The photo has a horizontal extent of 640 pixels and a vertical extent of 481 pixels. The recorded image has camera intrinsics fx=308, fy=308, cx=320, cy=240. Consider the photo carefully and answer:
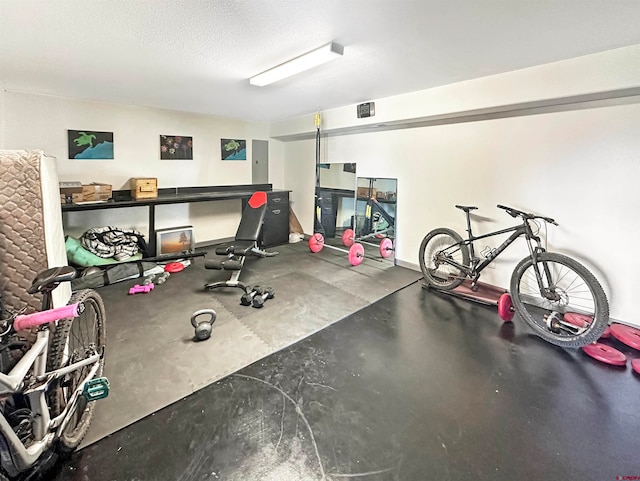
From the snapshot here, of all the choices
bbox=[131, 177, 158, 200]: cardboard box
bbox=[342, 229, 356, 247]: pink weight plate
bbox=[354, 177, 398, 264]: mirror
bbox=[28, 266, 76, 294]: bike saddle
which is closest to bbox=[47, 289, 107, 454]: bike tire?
bbox=[28, 266, 76, 294]: bike saddle

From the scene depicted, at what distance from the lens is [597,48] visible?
242 cm

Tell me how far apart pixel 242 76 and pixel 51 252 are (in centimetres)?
254

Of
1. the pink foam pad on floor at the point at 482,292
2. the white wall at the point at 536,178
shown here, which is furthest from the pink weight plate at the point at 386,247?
the pink foam pad on floor at the point at 482,292

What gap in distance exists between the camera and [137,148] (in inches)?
185

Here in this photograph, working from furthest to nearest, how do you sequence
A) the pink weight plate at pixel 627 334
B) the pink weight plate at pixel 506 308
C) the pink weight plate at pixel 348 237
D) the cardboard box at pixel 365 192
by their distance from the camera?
the pink weight plate at pixel 348 237 < the cardboard box at pixel 365 192 < the pink weight plate at pixel 506 308 < the pink weight plate at pixel 627 334

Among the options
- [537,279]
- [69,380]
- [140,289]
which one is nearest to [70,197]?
[140,289]

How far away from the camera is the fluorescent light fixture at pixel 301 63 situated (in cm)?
Result: 237

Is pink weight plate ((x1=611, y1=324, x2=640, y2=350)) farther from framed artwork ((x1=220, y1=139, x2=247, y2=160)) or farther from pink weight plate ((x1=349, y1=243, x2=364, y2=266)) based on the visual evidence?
framed artwork ((x1=220, y1=139, x2=247, y2=160))

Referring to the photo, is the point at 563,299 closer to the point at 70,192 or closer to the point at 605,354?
the point at 605,354

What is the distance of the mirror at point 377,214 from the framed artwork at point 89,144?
12.4 ft

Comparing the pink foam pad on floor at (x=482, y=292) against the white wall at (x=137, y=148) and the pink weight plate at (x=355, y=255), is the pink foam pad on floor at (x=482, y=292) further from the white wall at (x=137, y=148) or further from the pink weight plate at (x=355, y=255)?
the white wall at (x=137, y=148)

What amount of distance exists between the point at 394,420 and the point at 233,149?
5.29 m

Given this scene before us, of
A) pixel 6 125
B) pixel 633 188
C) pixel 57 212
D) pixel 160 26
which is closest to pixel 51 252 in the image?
pixel 57 212

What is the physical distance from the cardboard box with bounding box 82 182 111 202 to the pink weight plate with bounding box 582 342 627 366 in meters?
5.50
